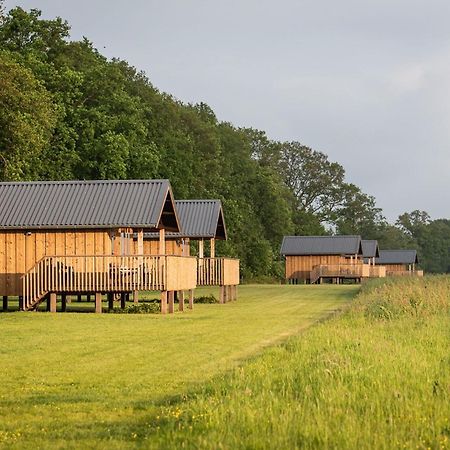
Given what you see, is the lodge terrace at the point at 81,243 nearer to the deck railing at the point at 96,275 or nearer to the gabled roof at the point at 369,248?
the deck railing at the point at 96,275

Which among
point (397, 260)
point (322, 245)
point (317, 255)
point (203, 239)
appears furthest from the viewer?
point (397, 260)

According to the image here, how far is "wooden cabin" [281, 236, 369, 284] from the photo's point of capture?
8250 cm

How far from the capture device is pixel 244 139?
326 ft

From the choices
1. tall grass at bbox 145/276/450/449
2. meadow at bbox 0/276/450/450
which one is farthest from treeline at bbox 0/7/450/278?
tall grass at bbox 145/276/450/449

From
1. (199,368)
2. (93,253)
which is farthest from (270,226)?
(199,368)

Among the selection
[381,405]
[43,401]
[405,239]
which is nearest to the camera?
[381,405]

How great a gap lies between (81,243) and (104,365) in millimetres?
16602

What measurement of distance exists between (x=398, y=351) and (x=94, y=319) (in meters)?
14.6

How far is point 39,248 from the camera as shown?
31391 mm

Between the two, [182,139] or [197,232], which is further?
[182,139]

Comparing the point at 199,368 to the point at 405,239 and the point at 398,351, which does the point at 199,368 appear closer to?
the point at 398,351

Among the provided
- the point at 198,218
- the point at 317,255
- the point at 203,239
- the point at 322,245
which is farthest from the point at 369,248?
the point at 198,218

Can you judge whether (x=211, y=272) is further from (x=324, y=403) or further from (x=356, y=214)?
(x=356, y=214)

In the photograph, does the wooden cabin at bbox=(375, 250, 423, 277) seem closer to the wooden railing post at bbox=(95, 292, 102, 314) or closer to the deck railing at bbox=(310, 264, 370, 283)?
the deck railing at bbox=(310, 264, 370, 283)
